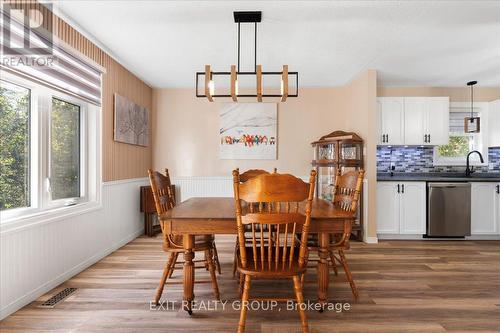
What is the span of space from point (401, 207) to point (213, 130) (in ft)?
10.5

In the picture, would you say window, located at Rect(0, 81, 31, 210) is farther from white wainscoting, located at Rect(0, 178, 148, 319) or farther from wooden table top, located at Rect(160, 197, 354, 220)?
wooden table top, located at Rect(160, 197, 354, 220)

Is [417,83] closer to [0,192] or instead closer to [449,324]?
[449,324]

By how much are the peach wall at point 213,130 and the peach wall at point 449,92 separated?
0.78 m

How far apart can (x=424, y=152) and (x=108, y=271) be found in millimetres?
4962

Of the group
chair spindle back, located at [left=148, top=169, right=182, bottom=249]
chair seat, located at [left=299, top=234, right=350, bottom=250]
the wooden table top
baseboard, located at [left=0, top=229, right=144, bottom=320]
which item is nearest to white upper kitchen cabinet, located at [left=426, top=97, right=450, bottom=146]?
chair seat, located at [left=299, top=234, right=350, bottom=250]

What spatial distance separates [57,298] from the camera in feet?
8.27

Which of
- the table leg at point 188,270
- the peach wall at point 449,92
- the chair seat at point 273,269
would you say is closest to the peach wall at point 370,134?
the peach wall at point 449,92

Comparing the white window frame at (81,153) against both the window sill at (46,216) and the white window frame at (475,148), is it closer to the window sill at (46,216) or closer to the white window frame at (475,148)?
the window sill at (46,216)

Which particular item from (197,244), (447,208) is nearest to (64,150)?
(197,244)

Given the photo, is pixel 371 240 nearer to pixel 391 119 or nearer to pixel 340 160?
pixel 340 160

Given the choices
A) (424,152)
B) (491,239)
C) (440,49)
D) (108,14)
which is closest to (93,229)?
(108,14)

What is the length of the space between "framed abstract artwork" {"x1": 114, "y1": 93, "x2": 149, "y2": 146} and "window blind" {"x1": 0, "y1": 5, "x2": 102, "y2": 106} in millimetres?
623

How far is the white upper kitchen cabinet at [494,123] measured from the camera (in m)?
5.01

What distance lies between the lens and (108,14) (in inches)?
109
